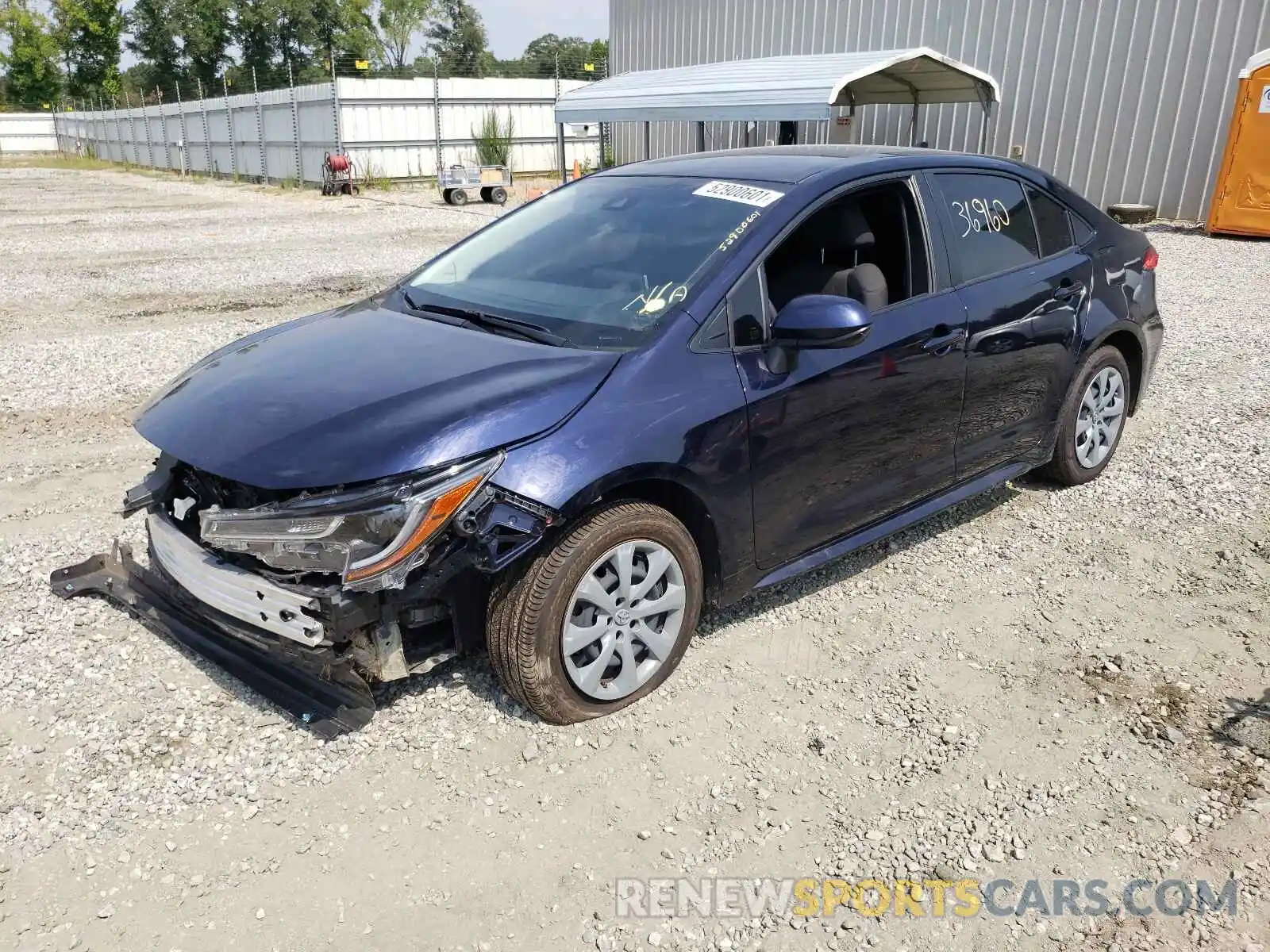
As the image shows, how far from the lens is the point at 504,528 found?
2705 millimetres

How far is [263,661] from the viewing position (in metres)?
3.07

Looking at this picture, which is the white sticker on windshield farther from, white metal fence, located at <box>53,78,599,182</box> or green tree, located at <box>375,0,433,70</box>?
green tree, located at <box>375,0,433,70</box>

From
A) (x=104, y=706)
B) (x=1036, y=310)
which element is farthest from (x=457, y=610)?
(x=1036, y=310)

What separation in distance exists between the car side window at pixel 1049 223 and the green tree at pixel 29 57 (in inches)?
3139

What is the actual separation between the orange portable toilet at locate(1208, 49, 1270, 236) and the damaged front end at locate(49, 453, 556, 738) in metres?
14.8

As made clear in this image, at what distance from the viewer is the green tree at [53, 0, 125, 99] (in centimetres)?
6366

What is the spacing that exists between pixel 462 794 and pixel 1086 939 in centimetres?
166

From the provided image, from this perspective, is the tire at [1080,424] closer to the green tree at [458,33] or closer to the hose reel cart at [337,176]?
the hose reel cart at [337,176]

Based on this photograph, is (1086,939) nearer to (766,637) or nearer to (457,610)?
(766,637)

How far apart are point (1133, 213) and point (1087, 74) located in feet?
9.39

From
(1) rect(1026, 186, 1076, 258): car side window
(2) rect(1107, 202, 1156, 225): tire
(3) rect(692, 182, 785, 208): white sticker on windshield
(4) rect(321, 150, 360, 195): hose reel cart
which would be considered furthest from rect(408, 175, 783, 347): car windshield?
(4) rect(321, 150, 360, 195): hose reel cart

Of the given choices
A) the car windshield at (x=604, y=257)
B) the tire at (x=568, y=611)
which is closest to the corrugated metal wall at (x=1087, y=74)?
the car windshield at (x=604, y=257)

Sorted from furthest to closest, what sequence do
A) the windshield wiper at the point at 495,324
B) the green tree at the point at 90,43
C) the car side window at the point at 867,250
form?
1. the green tree at the point at 90,43
2. the car side window at the point at 867,250
3. the windshield wiper at the point at 495,324

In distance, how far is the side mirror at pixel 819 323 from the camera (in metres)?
3.12
